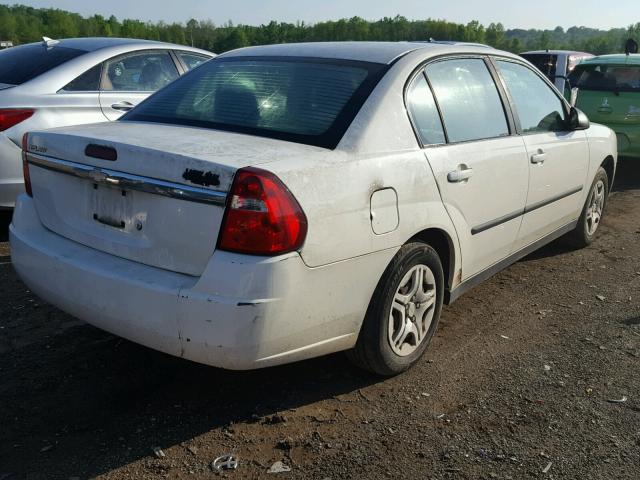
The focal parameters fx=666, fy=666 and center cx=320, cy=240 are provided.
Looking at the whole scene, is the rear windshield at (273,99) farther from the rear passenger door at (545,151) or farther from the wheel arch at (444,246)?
the rear passenger door at (545,151)

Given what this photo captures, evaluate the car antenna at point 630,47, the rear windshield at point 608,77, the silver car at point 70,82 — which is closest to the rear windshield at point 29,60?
the silver car at point 70,82

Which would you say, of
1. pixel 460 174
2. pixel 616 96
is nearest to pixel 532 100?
pixel 460 174

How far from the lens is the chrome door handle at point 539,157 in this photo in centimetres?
426

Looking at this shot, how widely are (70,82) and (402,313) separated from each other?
3844mm

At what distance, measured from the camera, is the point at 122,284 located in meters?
2.69

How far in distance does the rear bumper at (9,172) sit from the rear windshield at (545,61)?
10289mm

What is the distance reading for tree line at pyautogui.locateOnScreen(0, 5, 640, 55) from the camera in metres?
97.8

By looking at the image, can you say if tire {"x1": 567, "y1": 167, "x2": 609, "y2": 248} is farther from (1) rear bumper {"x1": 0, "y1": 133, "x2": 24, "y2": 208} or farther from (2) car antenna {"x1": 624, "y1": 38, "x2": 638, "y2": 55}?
(2) car antenna {"x1": 624, "y1": 38, "x2": 638, "y2": 55}

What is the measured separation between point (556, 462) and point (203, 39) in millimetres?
104287

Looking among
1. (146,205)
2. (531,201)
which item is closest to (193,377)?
(146,205)

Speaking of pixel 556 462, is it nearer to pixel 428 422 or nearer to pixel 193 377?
pixel 428 422

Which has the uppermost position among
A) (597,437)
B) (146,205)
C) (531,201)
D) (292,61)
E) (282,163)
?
(292,61)

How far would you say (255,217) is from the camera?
8.24ft

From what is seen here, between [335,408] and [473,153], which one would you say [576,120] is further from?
[335,408]
